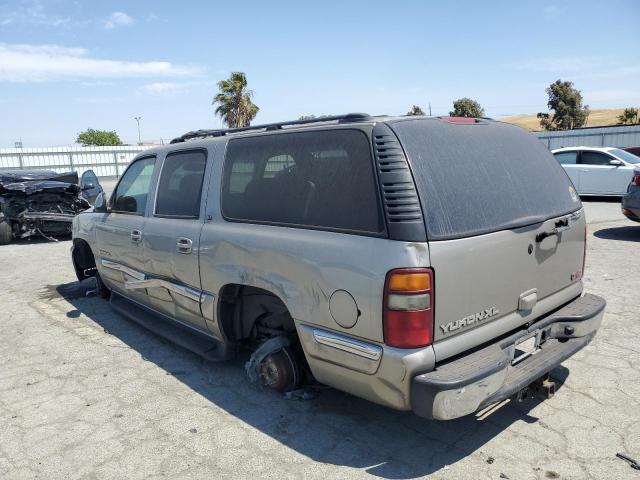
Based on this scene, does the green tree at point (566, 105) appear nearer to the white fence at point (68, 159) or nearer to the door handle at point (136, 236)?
the white fence at point (68, 159)

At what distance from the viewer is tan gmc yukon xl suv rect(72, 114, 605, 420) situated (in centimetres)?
242

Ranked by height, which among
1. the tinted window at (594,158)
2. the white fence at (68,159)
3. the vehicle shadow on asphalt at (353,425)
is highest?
the white fence at (68,159)

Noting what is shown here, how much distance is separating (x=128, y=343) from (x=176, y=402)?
4.57ft

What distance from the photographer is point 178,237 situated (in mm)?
3783

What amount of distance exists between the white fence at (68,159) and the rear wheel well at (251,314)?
25761mm

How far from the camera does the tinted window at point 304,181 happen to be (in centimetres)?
261

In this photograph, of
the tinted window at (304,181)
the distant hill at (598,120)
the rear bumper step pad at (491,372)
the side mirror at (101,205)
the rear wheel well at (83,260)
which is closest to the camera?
the rear bumper step pad at (491,372)

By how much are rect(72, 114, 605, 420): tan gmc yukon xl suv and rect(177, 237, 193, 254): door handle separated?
0.6 inches

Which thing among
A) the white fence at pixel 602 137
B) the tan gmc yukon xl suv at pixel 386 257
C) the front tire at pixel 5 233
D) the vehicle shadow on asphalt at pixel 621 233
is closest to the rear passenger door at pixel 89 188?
the front tire at pixel 5 233

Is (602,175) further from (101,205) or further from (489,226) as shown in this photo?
(101,205)

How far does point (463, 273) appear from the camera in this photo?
8.25 ft

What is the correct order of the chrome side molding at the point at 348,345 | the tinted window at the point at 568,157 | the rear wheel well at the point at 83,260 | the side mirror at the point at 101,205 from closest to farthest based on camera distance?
the chrome side molding at the point at 348,345, the side mirror at the point at 101,205, the rear wheel well at the point at 83,260, the tinted window at the point at 568,157

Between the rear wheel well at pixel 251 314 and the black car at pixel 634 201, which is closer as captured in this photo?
the rear wheel well at pixel 251 314

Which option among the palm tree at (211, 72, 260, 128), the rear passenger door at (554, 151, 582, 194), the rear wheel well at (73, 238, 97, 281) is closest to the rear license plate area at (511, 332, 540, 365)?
the rear wheel well at (73, 238, 97, 281)
